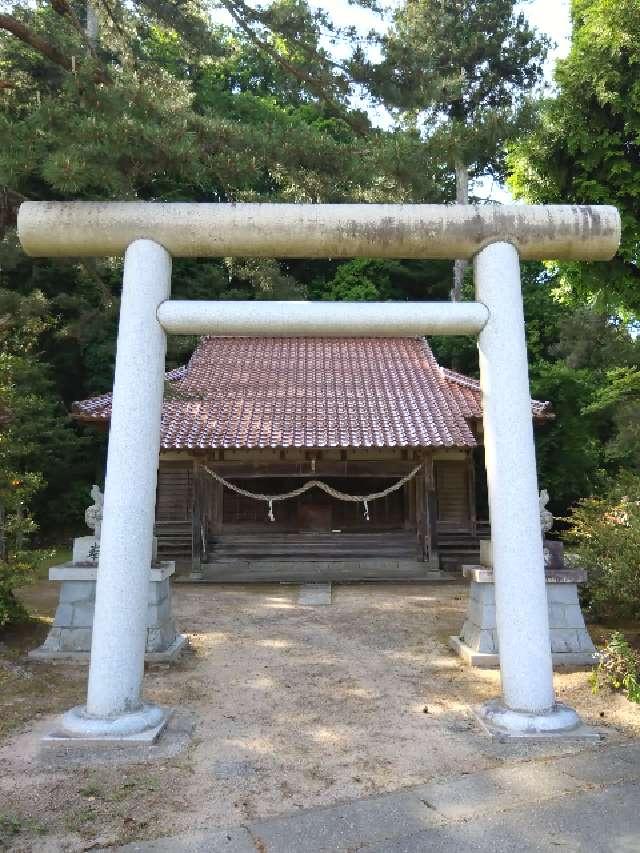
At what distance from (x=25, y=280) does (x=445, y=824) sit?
19335 mm

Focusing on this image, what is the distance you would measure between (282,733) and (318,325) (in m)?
2.89

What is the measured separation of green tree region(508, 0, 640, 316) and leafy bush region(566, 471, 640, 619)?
2.72 metres

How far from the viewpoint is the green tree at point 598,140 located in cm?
741

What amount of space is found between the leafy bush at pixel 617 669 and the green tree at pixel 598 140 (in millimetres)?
4919

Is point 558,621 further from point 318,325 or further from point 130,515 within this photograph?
point 130,515

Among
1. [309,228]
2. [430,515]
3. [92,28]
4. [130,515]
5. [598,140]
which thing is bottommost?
[130,515]

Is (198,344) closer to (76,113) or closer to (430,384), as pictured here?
(430,384)

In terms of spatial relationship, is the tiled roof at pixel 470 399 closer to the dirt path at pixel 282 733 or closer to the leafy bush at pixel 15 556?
the dirt path at pixel 282 733

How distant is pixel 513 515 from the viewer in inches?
167

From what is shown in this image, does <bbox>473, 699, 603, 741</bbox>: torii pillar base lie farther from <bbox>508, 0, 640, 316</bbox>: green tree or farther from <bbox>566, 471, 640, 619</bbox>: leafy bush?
<bbox>508, 0, 640, 316</bbox>: green tree

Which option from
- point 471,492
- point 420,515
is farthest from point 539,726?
point 471,492

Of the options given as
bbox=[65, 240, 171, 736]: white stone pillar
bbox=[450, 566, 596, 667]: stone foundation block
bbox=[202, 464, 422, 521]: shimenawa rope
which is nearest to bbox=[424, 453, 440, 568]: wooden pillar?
bbox=[202, 464, 422, 521]: shimenawa rope

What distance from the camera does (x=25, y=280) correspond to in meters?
18.6

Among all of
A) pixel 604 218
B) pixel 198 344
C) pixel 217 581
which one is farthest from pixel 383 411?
pixel 604 218
